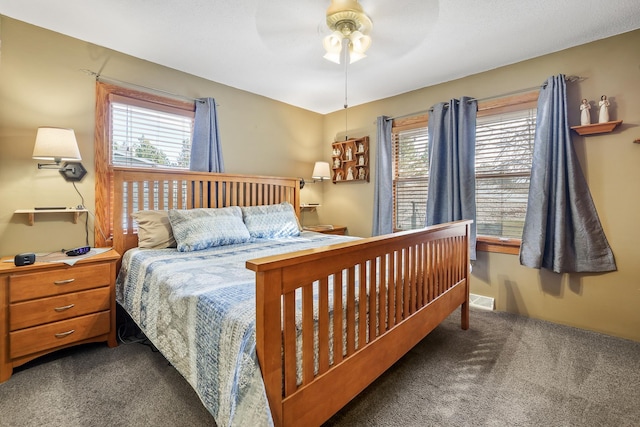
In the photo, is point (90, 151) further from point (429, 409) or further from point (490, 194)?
point (490, 194)

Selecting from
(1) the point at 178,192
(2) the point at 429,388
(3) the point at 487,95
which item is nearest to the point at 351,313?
(2) the point at 429,388

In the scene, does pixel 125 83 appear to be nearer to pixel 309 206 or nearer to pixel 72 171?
pixel 72 171

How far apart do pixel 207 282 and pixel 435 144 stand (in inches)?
104

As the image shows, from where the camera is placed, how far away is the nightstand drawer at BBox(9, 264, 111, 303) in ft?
5.88

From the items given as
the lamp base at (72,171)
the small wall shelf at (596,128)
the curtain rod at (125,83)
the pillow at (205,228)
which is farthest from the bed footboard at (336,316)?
the curtain rod at (125,83)

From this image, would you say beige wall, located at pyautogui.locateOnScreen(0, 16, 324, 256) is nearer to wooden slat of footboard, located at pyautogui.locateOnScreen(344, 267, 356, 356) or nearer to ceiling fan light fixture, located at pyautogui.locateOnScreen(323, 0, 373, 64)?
ceiling fan light fixture, located at pyautogui.locateOnScreen(323, 0, 373, 64)

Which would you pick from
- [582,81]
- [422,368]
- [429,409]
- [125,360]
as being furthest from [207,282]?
[582,81]

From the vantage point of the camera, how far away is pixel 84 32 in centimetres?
228

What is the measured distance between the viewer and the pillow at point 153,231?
2396 mm

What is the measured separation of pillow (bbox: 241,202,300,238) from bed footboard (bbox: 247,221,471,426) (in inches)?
61.8

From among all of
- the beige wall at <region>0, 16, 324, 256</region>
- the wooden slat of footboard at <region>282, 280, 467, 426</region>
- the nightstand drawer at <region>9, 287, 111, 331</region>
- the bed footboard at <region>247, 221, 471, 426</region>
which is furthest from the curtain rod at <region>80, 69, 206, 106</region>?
the wooden slat of footboard at <region>282, 280, 467, 426</region>

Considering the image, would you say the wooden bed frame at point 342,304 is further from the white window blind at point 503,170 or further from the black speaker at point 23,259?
the white window blind at point 503,170

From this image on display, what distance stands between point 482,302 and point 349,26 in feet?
9.04

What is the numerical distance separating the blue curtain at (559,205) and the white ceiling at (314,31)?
19.7 inches
